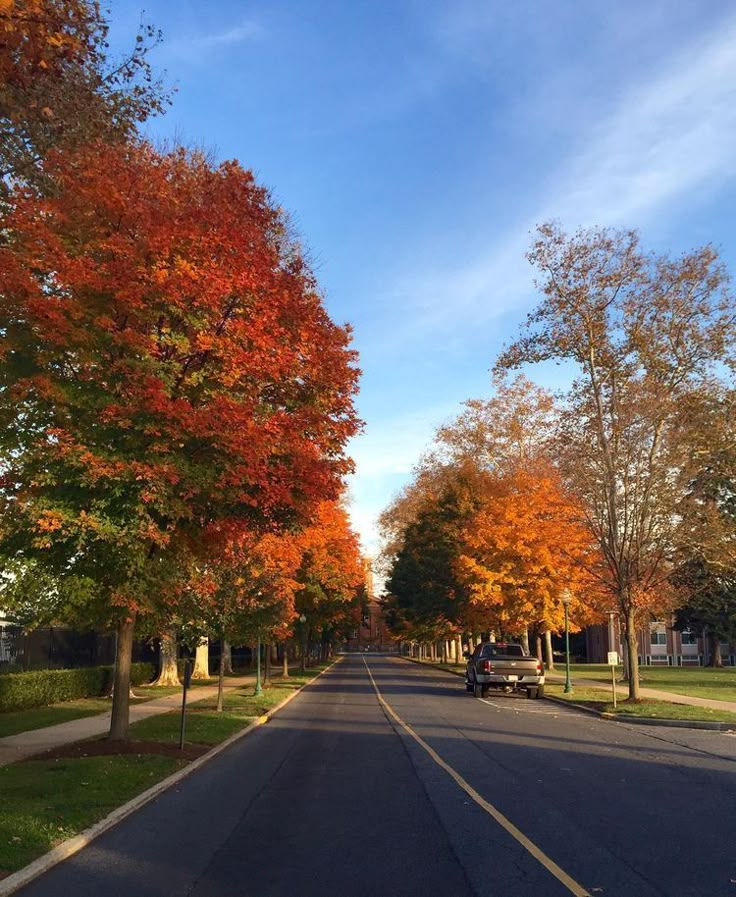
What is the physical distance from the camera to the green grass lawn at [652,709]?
20016mm

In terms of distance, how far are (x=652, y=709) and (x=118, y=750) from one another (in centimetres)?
1433

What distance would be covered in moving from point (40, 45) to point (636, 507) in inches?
787

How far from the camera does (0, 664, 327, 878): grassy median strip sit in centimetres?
743

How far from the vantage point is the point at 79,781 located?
10391 mm

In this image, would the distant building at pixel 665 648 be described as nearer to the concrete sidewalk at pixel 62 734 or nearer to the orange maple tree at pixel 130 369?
the concrete sidewalk at pixel 62 734

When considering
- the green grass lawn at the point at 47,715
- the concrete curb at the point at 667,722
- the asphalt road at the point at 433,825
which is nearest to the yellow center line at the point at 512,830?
the asphalt road at the point at 433,825

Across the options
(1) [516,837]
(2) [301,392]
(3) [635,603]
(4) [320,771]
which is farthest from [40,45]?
(3) [635,603]

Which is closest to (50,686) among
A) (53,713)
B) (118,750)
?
(53,713)

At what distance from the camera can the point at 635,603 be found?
24922 millimetres

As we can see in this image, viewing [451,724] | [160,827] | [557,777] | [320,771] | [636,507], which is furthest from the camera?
[636,507]

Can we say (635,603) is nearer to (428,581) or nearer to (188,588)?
(188,588)

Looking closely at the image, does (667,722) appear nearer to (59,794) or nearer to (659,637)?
(59,794)

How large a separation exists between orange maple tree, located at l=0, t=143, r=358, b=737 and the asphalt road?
378cm

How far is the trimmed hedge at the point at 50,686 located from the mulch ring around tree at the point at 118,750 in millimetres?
7244
